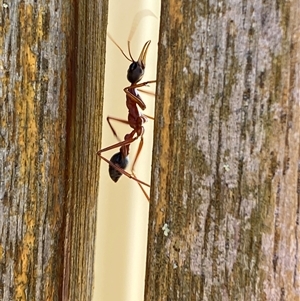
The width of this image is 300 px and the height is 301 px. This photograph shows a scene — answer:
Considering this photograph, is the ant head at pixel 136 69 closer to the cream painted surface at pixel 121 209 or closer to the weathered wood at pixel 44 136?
the cream painted surface at pixel 121 209

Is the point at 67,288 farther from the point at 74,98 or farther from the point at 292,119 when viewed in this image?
the point at 292,119

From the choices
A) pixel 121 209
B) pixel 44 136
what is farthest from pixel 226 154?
pixel 121 209

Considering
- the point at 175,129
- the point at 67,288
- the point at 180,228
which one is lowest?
the point at 67,288

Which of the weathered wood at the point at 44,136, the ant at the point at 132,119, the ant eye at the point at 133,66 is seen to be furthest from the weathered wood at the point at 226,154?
the ant eye at the point at 133,66

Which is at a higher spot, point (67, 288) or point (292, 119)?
point (292, 119)

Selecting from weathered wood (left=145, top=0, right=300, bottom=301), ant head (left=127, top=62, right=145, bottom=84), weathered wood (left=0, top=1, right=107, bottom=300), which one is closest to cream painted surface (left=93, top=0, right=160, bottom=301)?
ant head (left=127, top=62, right=145, bottom=84)

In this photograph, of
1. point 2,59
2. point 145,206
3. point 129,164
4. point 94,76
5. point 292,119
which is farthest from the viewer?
point 129,164

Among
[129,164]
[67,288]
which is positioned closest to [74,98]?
[67,288]
